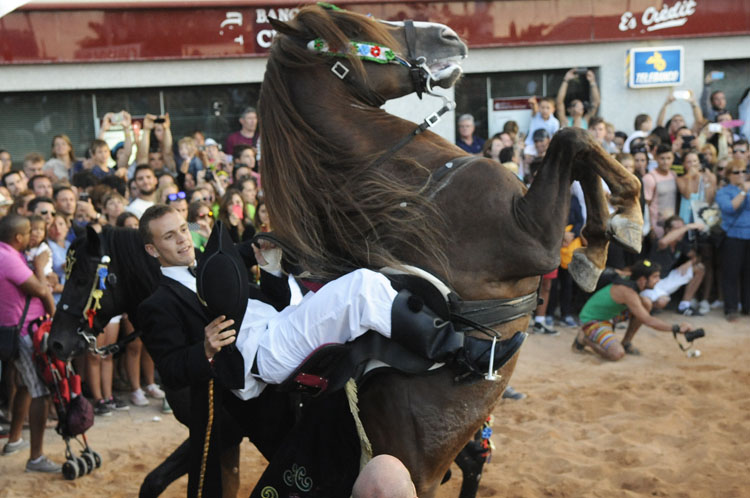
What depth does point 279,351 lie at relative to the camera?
3168mm

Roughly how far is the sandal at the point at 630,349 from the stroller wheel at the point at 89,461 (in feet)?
17.1

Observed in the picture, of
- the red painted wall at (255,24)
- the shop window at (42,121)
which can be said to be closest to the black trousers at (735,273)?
the red painted wall at (255,24)

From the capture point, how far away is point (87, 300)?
14.0 feet

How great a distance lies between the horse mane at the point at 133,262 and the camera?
427cm

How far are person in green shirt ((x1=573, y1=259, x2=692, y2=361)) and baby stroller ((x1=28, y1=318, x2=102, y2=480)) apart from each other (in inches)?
189

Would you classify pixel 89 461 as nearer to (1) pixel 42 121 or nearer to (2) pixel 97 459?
(2) pixel 97 459

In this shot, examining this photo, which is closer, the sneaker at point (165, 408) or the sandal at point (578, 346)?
the sneaker at point (165, 408)

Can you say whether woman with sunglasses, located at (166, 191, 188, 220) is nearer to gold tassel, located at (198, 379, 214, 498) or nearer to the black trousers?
gold tassel, located at (198, 379, 214, 498)

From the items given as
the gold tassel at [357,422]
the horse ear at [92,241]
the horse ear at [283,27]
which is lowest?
the gold tassel at [357,422]

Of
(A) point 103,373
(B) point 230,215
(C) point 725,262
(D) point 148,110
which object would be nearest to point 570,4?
(C) point 725,262

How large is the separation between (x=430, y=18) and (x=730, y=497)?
9.58 metres

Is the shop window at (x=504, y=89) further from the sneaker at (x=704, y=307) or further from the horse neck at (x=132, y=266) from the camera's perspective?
the horse neck at (x=132, y=266)

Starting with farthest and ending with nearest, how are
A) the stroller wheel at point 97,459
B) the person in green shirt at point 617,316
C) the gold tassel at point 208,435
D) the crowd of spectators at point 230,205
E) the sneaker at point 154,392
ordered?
1. the person in green shirt at point 617,316
2. the sneaker at point 154,392
3. the crowd of spectators at point 230,205
4. the stroller wheel at point 97,459
5. the gold tassel at point 208,435

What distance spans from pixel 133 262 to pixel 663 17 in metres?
11.7
